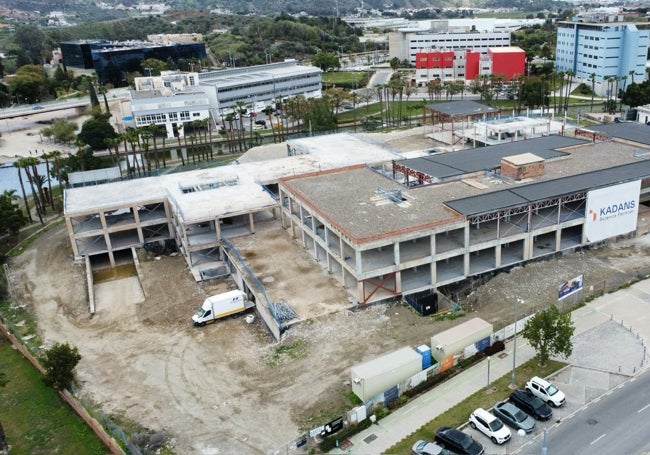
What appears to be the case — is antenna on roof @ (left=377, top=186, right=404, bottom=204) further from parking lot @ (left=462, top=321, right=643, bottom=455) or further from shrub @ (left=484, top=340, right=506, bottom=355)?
parking lot @ (left=462, top=321, right=643, bottom=455)

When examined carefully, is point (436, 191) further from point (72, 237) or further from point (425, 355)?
point (72, 237)

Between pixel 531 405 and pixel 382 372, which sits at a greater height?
pixel 382 372

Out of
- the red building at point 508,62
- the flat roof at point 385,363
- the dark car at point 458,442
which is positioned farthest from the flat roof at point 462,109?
the dark car at point 458,442

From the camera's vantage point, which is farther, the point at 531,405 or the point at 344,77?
the point at 344,77

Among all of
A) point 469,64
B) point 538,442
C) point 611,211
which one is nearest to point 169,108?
point 469,64

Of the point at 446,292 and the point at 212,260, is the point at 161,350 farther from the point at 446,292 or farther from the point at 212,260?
the point at 446,292

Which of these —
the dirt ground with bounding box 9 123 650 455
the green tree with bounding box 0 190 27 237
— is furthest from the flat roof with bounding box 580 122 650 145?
the green tree with bounding box 0 190 27 237
